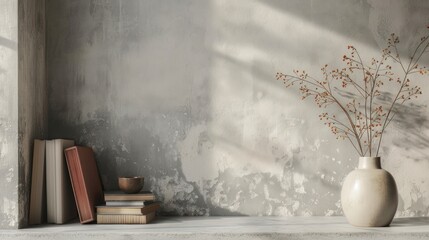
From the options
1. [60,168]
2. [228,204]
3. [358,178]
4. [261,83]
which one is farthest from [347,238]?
[60,168]

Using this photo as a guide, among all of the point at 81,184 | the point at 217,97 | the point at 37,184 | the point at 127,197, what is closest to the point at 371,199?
the point at 217,97

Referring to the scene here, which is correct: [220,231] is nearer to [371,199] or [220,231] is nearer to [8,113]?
[371,199]

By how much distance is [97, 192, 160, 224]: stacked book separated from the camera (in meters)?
3.30

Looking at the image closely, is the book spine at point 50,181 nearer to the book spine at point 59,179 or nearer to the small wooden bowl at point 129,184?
the book spine at point 59,179

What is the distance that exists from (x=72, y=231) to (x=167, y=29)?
1521 mm

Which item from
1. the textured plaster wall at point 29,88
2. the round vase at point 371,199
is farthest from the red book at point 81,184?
the round vase at point 371,199

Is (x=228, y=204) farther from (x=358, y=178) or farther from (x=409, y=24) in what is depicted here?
(x=409, y=24)

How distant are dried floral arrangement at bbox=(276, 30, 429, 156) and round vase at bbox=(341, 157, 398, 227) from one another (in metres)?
0.51

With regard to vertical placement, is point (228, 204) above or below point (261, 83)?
below

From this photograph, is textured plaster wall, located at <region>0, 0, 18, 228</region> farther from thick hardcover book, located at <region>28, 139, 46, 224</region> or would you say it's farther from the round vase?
Result: the round vase

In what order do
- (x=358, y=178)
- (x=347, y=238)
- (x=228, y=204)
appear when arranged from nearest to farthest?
(x=347, y=238)
(x=358, y=178)
(x=228, y=204)

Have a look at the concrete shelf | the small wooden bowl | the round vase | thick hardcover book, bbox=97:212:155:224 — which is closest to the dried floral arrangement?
the round vase

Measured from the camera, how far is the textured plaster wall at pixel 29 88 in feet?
10.6

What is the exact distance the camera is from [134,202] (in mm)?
3326
